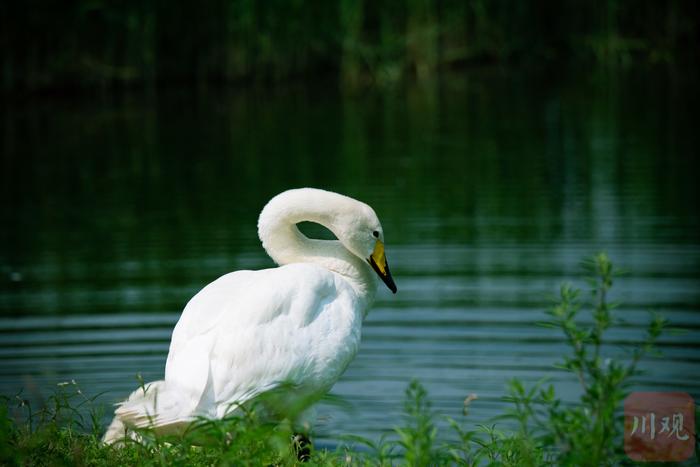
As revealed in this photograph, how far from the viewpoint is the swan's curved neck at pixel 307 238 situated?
6195mm

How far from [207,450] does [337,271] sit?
1.59m

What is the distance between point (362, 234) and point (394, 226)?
19.4 feet

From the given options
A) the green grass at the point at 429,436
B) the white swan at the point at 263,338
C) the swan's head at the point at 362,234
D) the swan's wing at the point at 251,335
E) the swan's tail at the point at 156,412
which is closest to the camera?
the green grass at the point at 429,436

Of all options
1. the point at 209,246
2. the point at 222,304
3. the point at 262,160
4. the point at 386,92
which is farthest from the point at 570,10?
the point at 222,304

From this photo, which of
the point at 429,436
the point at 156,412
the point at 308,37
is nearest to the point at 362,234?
the point at 156,412

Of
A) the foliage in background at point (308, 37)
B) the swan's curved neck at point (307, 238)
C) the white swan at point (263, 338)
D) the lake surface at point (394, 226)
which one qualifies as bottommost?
the lake surface at point (394, 226)

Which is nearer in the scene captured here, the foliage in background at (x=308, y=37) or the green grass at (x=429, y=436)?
the green grass at (x=429, y=436)

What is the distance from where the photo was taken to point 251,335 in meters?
5.40

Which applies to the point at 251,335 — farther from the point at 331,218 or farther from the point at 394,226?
the point at 394,226

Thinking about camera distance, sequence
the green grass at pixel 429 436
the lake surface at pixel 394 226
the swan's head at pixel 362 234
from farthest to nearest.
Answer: the lake surface at pixel 394 226 → the swan's head at pixel 362 234 → the green grass at pixel 429 436

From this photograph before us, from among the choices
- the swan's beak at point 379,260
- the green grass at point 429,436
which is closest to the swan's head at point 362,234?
the swan's beak at point 379,260

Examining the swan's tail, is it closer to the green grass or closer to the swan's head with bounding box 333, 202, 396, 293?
the green grass

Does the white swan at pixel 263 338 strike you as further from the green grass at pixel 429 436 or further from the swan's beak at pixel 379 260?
the green grass at pixel 429 436

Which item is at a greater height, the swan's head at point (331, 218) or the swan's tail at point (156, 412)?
the swan's head at point (331, 218)
